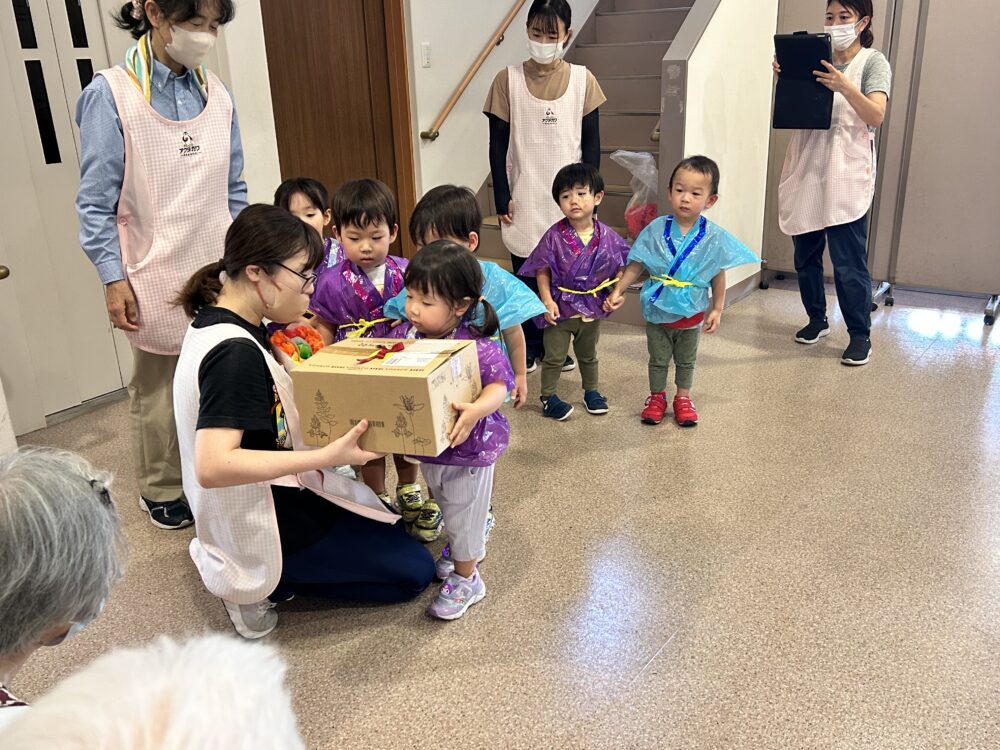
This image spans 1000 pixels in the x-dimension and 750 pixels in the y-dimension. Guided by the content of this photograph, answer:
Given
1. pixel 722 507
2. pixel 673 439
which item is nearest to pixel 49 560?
pixel 722 507

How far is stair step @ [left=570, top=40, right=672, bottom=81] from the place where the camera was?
4840 millimetres

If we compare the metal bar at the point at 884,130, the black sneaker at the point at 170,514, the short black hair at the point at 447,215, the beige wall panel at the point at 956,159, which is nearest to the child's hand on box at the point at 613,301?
the short black hair at the point at 447,215

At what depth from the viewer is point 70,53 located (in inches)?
122

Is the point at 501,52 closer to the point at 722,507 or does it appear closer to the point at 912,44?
the point at 912,44

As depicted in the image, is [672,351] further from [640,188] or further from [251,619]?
[251,619]

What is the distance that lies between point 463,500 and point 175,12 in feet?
4.67

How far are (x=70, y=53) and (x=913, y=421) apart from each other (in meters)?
3.40

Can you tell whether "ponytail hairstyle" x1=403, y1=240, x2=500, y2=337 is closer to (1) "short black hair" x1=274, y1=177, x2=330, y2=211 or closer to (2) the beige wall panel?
(1) "short black hair" x1=274, y1=177, x2=330, y2=211

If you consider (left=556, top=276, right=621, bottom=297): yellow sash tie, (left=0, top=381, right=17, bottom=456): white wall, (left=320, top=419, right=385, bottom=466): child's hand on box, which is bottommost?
(left=0, top=381, right=17, bottom=456): white wall

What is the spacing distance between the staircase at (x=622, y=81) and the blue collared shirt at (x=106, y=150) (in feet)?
8.30

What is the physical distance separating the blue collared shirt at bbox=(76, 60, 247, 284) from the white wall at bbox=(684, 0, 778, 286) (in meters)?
2.32

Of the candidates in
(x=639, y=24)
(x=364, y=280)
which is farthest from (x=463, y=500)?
(x=639, y=24)

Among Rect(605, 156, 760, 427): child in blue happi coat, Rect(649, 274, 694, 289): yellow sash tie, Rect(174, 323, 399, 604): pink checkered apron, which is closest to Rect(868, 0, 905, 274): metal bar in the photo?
Rect(605, 156, 760, 427): child in blue happi coat

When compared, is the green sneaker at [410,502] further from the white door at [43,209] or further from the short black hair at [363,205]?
the white door at [43,209]
